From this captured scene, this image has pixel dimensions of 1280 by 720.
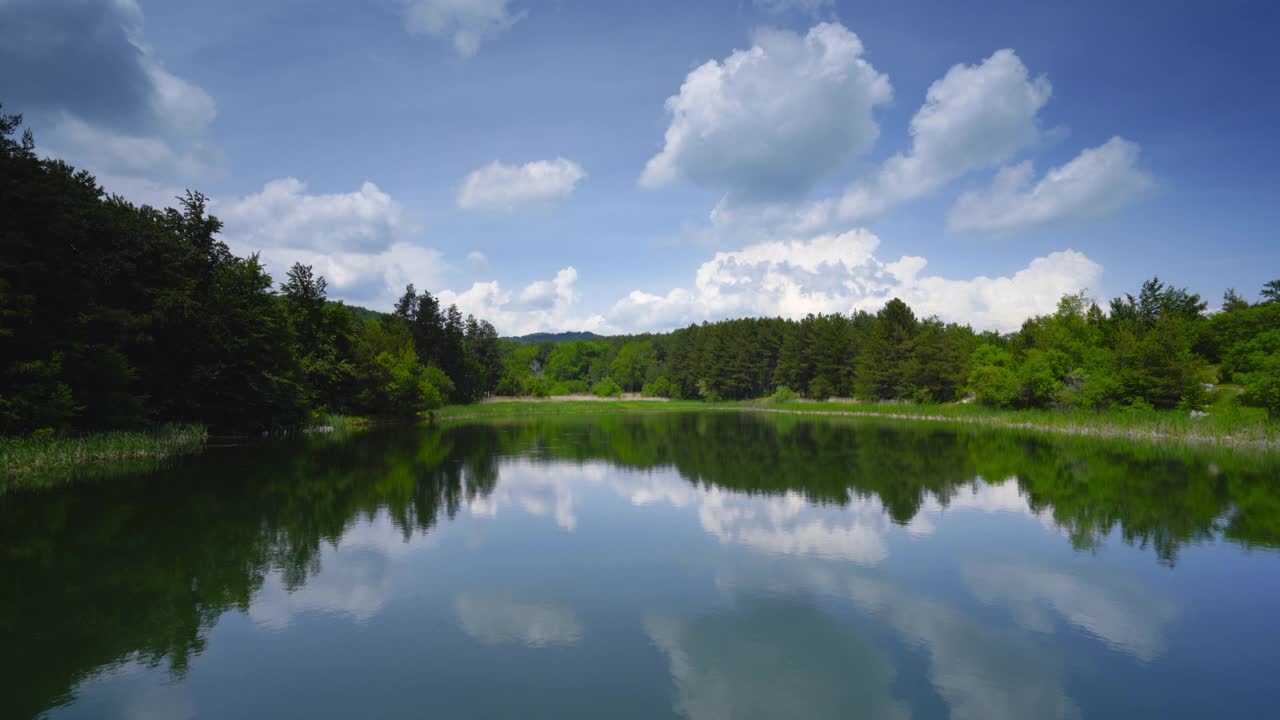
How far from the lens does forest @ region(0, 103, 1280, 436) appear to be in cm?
2486

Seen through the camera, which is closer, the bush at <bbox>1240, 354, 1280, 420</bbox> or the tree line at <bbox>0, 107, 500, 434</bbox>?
the tree line at <bbox>0, 107, 500, 434</bbox>

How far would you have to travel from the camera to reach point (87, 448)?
26266 mm

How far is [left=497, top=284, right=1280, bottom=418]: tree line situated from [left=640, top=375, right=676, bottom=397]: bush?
29 centimetres

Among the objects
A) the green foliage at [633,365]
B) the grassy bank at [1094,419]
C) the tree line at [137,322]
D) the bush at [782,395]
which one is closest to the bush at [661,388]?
the green foliage at [633,365]

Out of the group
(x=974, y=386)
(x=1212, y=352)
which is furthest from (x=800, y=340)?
(x=1212, y=352)

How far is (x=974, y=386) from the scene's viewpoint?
63.2 m

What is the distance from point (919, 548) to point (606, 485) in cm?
1199

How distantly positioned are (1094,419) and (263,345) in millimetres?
53857

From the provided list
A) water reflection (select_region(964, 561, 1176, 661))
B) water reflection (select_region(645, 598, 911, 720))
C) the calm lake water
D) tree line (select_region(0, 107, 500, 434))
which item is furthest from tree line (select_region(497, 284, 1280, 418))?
tree line (select_region(0, 107, 500, 434))

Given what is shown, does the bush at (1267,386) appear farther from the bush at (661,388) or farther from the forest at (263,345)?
the bush at (661,388)

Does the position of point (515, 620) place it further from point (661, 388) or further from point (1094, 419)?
point (661, 388)

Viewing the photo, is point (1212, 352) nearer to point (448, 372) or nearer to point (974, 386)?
point (974, 386)

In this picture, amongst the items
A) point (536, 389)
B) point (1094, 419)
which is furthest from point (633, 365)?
point (1094, 419)

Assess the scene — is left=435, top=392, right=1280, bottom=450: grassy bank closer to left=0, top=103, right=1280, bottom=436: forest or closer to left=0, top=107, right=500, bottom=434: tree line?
left=0, top=103, right=1280, bottom=436: forest
